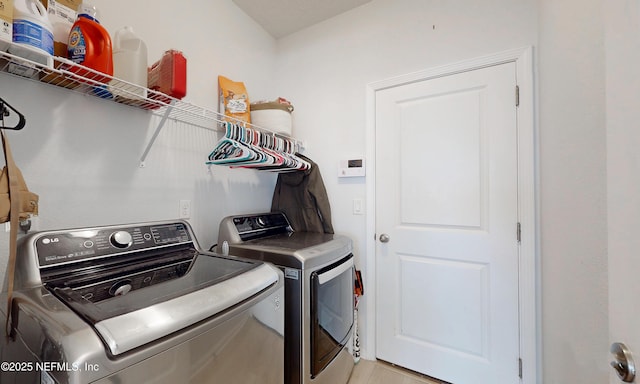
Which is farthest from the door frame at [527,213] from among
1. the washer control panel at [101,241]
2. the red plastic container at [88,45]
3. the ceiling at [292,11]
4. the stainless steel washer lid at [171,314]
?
the red plastic container at [88,45]

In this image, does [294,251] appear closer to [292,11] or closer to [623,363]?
[623,363]

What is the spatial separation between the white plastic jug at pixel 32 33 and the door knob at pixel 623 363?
5.48ft

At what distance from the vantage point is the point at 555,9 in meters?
0.96

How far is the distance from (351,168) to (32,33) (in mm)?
1725

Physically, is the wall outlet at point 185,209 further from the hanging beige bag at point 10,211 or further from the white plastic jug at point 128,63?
the hanging beige bag at point 10,211

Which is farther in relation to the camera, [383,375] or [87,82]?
[383,375]

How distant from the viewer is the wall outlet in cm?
157

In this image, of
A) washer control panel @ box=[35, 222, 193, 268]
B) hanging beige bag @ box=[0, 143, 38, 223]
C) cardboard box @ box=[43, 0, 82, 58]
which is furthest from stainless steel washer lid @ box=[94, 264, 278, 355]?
cardboard box @ box=[43, 0, 82, 58]

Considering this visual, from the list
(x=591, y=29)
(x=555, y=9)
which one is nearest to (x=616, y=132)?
(x=591, y=29)

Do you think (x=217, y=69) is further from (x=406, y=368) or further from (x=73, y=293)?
(x=406, y=368)

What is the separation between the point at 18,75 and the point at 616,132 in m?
1.85

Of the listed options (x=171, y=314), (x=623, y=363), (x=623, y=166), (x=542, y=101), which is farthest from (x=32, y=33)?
(x=542, y=101)

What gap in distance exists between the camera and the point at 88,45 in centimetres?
95

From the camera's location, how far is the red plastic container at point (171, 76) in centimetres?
118
